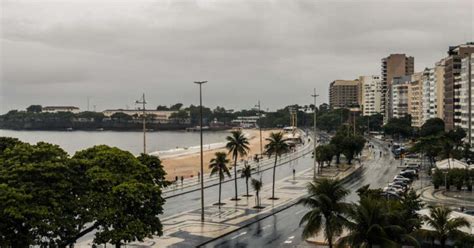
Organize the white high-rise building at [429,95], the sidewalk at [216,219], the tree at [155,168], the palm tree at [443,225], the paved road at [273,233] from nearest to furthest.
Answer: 1. the palm tree at [443,225]
2. the tree at [155,168]
3. the paved road at [273,233]
4. the sidewalk at [216,219]
5. the white high-rise building at [429,95]

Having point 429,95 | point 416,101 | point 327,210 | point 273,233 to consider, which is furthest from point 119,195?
point 416,101

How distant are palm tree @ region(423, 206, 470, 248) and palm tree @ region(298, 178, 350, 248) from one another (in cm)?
591

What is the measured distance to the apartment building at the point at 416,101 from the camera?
16900cm

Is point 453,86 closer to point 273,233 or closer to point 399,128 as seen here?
point 399,128

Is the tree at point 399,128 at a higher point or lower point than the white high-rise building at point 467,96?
lower

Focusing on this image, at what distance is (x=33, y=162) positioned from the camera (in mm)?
27453

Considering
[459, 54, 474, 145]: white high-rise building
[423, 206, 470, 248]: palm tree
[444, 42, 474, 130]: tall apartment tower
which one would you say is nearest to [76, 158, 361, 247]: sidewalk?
[423, 206, 470, 248]: palm tree

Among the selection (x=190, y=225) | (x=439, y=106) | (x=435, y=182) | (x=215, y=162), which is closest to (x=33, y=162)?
(x=190, y=225)

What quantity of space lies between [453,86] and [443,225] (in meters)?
96.1

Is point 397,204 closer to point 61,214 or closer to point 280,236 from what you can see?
point 280,236

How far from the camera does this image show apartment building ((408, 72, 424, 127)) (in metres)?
169

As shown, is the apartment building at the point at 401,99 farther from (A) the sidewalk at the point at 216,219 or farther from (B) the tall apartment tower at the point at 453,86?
(A) the sidewalk at the point at 216,219

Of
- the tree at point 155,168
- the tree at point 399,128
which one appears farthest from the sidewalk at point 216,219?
the tree at point 399,128

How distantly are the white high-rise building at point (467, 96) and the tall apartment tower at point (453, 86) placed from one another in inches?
228
